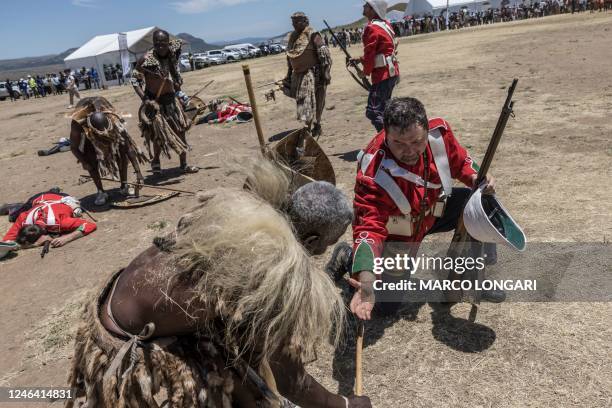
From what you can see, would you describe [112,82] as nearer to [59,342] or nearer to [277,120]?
[277,120]

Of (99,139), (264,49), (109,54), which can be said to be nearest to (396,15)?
(264,49)

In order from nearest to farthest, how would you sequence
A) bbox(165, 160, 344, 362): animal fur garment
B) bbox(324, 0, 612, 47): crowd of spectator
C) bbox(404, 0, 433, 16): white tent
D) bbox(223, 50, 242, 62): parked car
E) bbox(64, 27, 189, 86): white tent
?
1. bbox(165, 160, 344, 362): animal fur garment
2. bbox(64, 27, 189, 86): white tent
3. bbox(324, 0, 612, 47): crowd of spectator
4. bbox(404, 0, 433, 16): white tent
5. bbox(223, 50, 242, 62): parked car

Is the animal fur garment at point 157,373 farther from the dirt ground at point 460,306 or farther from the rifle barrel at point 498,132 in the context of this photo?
the rifle barrel at point 498,132

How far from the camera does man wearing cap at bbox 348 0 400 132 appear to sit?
18.9 ft

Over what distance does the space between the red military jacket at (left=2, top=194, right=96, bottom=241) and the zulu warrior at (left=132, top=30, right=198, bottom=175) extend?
66.5 inches

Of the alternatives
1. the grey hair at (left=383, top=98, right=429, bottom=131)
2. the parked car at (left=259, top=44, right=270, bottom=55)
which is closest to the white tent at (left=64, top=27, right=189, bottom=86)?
the parked car at (left=259, top=44, right=270, bottom=55)

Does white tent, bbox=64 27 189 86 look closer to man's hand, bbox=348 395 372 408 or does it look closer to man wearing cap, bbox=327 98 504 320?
man wearing cap, bbox=327 98 504 320

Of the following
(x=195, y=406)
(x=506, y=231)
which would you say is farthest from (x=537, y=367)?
(x=195, y=406)

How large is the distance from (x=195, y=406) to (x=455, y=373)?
5.01ft

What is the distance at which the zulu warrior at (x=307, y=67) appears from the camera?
24.6 ft

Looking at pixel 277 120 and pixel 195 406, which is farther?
pixel 277 120

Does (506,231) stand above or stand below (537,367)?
above

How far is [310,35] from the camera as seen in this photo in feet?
24.5

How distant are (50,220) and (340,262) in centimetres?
365
